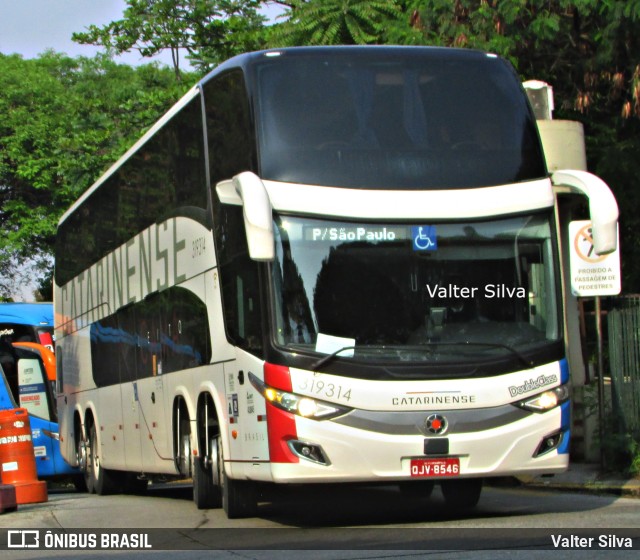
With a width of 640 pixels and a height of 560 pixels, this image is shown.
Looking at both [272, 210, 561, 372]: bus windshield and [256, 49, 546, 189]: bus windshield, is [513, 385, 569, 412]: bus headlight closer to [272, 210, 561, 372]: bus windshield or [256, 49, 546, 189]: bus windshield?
[272, 210, 561, 372]: bus windshield

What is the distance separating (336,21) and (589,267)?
8.25 m

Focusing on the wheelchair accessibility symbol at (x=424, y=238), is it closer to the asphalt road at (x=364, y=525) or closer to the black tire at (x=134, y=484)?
the asphalt road at (x=364, y=525)

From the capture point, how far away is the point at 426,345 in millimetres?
10992

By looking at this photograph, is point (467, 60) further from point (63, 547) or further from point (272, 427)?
point (63, 547)

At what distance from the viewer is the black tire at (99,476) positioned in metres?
20.1

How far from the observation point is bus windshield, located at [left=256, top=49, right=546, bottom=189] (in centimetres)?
1116

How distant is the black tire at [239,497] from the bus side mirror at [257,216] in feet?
9.27

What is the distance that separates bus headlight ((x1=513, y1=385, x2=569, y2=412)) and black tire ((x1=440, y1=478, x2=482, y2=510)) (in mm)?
1774

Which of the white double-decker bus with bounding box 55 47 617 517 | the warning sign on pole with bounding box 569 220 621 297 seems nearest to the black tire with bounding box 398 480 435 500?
the white double-decker bus with bounding box 55 47 617 517

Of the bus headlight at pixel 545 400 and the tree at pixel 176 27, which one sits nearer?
the bus headlight at pixel 545 400

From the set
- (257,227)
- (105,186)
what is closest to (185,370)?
(257,227)

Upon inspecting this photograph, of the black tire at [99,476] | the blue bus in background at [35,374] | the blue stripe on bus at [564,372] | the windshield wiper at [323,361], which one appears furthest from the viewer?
the blue bus in background at [35,374]

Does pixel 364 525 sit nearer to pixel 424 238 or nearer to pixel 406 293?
pixel 406 293

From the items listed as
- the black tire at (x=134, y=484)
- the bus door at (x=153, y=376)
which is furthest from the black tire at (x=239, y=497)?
the black tire at (x=134, y=484)
